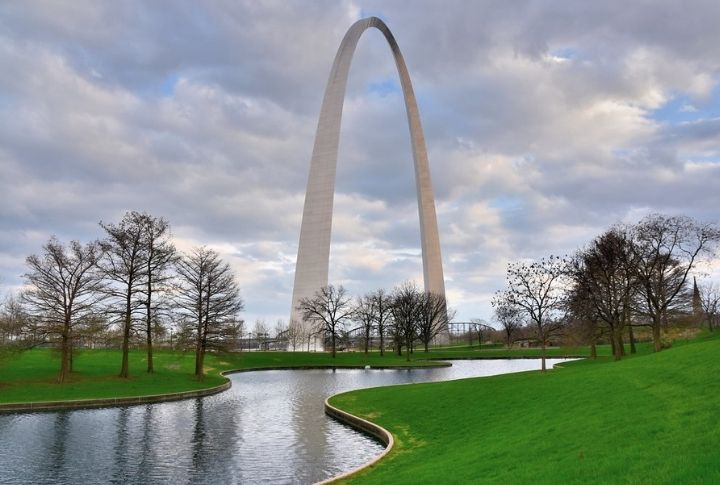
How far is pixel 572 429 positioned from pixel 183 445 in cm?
1324

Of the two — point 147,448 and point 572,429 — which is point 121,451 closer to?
point 147,448

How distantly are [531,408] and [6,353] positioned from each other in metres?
29.8

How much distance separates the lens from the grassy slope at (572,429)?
9.41 meters

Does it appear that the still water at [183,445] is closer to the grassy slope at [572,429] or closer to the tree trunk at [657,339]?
the grassy slope at [572,429]

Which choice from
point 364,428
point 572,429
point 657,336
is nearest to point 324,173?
point 657,336

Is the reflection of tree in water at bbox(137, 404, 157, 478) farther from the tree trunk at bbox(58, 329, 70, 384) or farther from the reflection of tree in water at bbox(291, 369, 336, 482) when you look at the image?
the tree trunk at bbox(58, 329, 70, 384)

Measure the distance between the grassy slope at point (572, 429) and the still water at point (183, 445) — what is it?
2.43 metres

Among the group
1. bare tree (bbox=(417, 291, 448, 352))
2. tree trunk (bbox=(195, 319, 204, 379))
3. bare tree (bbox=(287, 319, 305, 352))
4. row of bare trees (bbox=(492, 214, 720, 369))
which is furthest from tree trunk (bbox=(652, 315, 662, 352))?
bare tree (bbox=(287, 319, 305, 352))

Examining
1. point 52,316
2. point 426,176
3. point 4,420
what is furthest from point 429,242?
point 4,420

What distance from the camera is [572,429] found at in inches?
523

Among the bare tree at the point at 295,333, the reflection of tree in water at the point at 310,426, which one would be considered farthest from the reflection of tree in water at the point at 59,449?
the bare tree at the point at 295,333

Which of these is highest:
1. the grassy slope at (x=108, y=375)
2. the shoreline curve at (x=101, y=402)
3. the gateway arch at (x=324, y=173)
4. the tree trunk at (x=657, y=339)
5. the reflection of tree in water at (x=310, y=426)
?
the gateway arch at (x=324, y=173)

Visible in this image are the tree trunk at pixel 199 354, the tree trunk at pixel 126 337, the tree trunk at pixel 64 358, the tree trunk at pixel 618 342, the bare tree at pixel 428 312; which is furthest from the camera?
the bare tree at pixel 428 312

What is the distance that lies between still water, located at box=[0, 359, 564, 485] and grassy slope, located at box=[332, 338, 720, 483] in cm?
243
